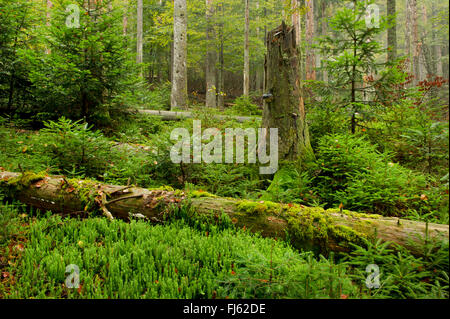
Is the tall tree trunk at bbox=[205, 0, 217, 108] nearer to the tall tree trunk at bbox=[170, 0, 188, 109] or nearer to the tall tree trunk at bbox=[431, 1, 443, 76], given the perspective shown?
the tall tree trunk at bbox=[170, 0, 188, 109]

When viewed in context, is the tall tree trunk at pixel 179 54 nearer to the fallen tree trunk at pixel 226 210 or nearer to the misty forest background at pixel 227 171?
the misty forest background at pixel 227 171

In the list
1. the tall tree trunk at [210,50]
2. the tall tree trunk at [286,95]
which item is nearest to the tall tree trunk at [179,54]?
the tall tree trunk at [210,50]

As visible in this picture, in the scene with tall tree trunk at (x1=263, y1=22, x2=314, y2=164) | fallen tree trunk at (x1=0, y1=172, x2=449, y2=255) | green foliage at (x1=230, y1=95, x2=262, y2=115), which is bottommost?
fallen tree trunk at (x1=0, y1=172, x2=449, y2=255)

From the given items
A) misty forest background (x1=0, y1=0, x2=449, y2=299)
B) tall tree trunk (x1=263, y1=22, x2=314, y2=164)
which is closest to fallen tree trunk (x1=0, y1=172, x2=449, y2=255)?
misty forest background (x1=0, y1=0, x2=449, y2=299)

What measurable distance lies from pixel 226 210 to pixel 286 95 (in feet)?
8.89

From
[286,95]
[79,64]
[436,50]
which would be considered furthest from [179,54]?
[436,50]

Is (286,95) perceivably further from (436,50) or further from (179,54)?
(436,50)

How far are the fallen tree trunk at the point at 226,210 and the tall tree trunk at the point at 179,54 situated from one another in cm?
936

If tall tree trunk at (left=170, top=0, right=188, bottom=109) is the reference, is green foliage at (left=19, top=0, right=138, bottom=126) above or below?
below

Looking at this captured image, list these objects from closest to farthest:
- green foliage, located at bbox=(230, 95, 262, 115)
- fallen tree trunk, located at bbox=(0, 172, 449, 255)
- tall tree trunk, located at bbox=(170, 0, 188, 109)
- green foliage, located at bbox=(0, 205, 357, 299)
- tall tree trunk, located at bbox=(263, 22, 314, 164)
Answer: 1. green foliage, located at bbox=(0, 205, 357, 299)
2. fallen tree trunk, located at bbox=(0, 172, 449, 255)
3. tall tree trunk, located at bbox=(263, 22, 314, 164)
4. green foliage, located at bbox=(230, 95, 262, 115)
5. tall tree trunk, located at bbox=(170, 0, 188, 109)

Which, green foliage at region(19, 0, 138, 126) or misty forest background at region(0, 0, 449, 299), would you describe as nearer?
misty forest background at region(0, 0, 449, 299)

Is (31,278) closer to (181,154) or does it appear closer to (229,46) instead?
(181,154)

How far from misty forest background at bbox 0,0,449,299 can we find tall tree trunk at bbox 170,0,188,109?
3.88 metres

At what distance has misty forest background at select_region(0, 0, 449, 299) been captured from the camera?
2.24 metres
